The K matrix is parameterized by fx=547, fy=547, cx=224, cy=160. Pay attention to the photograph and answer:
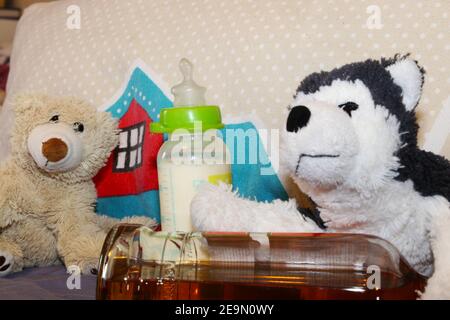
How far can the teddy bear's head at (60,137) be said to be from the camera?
752 millimetres

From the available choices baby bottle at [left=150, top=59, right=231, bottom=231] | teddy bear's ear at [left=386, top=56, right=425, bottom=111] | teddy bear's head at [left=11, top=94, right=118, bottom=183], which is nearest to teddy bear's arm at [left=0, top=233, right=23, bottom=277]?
teddy bear's head at [left=11, top=94, right=118, bottom=183]

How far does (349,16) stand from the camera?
752mm

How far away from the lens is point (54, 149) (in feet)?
2.45

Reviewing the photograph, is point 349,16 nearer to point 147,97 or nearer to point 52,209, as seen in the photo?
point 147,97

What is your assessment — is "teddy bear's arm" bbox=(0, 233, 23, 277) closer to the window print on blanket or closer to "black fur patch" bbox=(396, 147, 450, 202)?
the window print on blanket

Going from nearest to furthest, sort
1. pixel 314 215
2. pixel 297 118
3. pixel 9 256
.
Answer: pixel 297 118
pixel 314 215
pixel 9 256

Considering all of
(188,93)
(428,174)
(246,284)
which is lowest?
(246,284)

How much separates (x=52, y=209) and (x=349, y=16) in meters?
0.51

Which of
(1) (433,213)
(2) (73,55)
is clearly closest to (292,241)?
(1) (433,213)

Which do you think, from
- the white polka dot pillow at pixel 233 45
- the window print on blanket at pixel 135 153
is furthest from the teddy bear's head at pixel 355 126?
the window print on blanket at pixel 135 153

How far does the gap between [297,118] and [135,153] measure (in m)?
0.39

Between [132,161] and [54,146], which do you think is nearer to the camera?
[54,146]

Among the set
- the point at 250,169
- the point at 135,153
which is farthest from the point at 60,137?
the point at 250,169

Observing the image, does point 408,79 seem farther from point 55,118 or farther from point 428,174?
point 55,118
